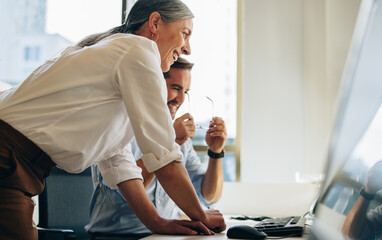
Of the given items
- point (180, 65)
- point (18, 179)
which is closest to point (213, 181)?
point (180, 65)

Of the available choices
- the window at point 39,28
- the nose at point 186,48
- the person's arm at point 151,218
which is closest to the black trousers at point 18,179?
the person's arm at point 151,218

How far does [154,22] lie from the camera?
1244mm

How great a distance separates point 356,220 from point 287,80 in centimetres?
421

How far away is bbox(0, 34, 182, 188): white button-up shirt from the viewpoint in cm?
95

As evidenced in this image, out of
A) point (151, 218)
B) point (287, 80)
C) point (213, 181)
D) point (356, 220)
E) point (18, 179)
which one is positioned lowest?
point (287, 80)

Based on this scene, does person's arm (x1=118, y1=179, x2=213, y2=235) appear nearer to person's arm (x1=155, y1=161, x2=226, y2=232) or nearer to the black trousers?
person's arm (x1=155, y1=161, x2=226, y2=232)

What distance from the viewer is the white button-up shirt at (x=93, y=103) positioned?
37.4 inches

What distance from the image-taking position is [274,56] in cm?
441

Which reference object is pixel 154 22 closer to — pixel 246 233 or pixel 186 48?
pixel 186 48

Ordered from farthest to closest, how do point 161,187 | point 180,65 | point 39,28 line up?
1. point 39,28
2. point 180,65
3. point 161,187

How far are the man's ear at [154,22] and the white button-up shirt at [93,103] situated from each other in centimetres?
24

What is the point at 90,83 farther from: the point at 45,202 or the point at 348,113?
the point at 45,202

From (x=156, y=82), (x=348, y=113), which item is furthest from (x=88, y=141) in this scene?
(x=348, y=113)

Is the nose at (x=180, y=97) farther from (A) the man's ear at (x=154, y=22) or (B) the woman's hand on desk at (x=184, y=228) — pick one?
(B) the woman's hand on desk at (x=184, y=228)
